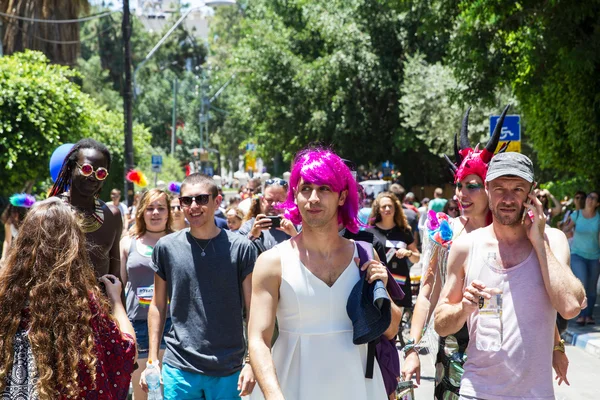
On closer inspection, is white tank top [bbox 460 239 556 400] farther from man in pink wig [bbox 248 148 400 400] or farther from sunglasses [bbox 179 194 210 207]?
sunglasses [bbox 179 194 210 207]

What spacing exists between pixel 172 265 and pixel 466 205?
1809 millimetres

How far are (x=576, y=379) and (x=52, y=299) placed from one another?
277 inches

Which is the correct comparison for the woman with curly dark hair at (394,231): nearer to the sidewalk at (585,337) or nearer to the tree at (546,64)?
the sidewalk at (585,337)

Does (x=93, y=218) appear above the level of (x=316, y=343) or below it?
above

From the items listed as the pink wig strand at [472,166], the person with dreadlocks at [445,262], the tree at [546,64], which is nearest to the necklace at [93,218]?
the person with dreadlocks at [445,262]

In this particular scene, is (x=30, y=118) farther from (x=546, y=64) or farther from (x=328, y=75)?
(x=328, y=75)

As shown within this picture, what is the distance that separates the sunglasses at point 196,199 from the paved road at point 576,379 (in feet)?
9.44

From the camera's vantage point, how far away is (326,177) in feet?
12.5

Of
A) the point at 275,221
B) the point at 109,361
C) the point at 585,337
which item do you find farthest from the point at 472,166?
the point at 585,337

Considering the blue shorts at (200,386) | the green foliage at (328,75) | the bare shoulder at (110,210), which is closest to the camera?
the blue shorts at (200,386)

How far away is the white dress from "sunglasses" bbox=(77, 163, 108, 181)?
186 centimetres

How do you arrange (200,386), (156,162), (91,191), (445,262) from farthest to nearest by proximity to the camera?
(156,162) → (91,191) → (200,386) → (445,262)

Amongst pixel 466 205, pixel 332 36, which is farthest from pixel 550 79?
pixel 332 36

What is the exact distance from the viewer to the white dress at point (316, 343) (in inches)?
146
